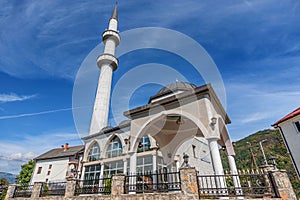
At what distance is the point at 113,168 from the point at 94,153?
3528 millimetres

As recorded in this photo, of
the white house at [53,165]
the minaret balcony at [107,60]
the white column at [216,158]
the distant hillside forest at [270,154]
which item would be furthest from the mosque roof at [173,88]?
the white house at [53,165]

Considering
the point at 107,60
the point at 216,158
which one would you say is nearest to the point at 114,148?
the point at 216,158

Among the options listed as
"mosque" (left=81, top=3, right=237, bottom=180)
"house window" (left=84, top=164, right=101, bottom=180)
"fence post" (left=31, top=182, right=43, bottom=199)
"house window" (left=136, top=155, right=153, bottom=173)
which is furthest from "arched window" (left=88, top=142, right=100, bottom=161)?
"fence post" (left=31, top=182, right=43, bottom=199)

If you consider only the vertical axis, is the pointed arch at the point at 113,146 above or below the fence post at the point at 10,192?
above

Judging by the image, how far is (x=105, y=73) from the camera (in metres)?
26.1

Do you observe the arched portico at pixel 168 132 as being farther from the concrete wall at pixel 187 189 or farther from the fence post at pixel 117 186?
the concrete wall at pixel 187 189

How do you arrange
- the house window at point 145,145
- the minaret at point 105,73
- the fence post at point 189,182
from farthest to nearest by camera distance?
the minaret at point 105,73 → the house window at point 145,145 → the fence post at point 189,182

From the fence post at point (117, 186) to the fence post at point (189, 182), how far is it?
2.37 m

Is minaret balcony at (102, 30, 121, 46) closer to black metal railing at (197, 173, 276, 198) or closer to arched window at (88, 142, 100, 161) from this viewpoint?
arched window at (88, 142, 100, 161)

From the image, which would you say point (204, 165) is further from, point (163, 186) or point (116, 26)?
point (116, 26)

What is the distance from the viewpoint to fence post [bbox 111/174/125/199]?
6.27 meters

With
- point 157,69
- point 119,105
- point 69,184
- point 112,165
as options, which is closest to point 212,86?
point 157,69

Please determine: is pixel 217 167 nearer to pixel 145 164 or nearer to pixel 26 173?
pixel 145 164

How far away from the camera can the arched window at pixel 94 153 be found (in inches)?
710
